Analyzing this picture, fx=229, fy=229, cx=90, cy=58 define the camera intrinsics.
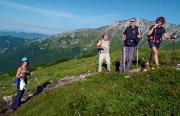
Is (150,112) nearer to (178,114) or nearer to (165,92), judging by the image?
(178,114)

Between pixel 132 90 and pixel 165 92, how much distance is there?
166 cm

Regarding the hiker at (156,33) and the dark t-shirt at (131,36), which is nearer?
the hiker at (156,33)

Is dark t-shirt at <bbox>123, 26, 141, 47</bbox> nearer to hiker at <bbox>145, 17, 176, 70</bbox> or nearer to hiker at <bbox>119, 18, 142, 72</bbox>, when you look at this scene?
hiker at <bbox>119, 18, 142, 72</bbox>

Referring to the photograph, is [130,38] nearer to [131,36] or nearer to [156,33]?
[131,36]

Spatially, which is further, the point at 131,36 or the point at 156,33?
the point at 131,36

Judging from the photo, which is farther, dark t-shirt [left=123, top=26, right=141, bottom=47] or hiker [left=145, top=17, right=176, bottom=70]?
dark t-shirt [left=123, top=26, right=141, bottom=47]

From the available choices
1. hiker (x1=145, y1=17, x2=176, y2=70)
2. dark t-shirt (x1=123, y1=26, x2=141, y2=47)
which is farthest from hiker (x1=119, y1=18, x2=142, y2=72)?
hiker (x1=145, y1=17, x2=176, y2=70)

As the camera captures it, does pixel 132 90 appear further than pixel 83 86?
No

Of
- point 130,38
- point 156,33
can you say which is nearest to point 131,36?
point 130,38

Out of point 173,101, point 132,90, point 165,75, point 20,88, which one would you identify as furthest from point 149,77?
point 20,88

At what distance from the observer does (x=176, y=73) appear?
12.1 m

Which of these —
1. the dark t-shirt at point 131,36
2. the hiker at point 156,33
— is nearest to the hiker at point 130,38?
the dark t-shirt at point 131,36

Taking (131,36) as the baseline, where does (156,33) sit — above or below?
above

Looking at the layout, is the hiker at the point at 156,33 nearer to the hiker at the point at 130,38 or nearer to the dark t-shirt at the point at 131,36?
the hiker at the point at 130,38
